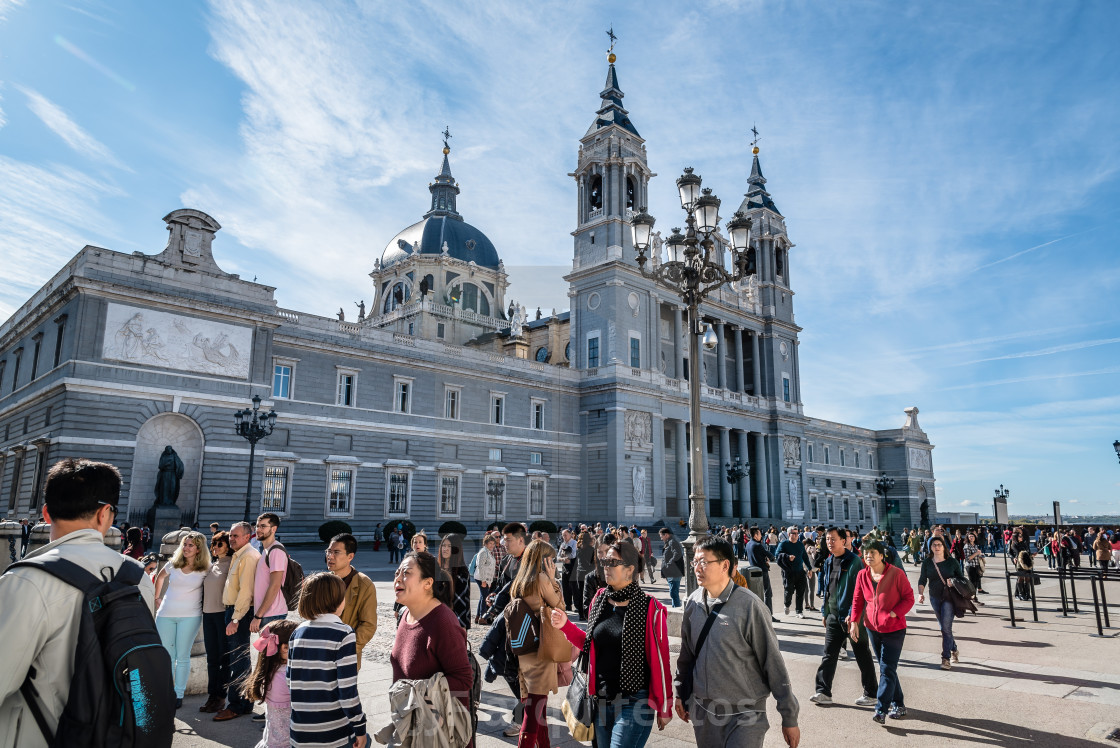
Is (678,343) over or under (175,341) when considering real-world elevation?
over

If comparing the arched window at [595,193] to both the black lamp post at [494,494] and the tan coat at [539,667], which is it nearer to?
the black lamp post at [494,494]

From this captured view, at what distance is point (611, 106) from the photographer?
48062 mm

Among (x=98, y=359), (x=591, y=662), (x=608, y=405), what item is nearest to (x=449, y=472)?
(x=608, y=405)

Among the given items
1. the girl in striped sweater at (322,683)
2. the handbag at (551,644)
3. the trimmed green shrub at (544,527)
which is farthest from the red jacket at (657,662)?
the trimmed green shrub at (544,527)

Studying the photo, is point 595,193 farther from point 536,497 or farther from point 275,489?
point 275,489

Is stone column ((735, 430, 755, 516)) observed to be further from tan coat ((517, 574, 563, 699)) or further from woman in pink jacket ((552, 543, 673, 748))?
woman in pink jacket ((552, 543, 673, 748))

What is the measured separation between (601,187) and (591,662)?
44.5 m

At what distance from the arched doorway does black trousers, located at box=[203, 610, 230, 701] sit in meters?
22.0

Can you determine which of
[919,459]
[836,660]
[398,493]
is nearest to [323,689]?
[836,660]

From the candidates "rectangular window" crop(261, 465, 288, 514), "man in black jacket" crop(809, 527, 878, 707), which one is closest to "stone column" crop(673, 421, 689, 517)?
"rectangular window" crop(261, 465, 288, 514)

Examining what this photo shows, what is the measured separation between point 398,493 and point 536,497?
9.05 metres

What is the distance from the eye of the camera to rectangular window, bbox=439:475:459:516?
36.1m

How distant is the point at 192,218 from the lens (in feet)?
92.8

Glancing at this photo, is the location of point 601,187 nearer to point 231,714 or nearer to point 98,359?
point 98,359
